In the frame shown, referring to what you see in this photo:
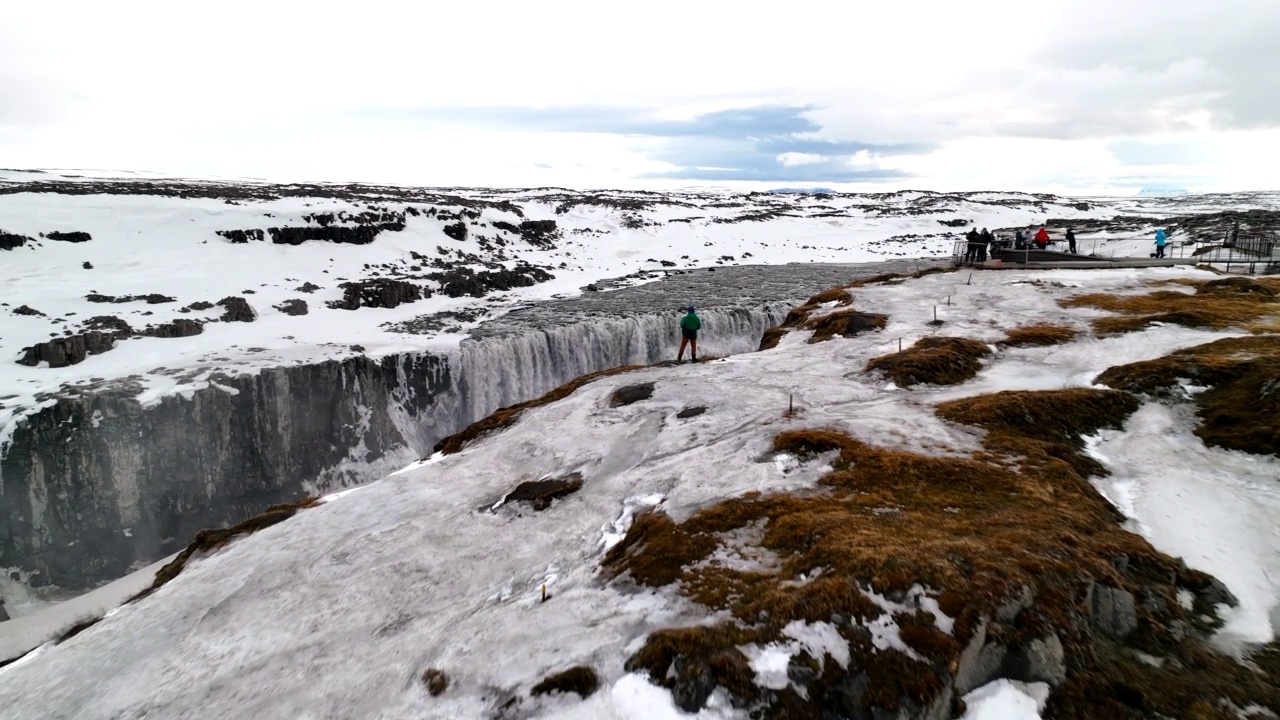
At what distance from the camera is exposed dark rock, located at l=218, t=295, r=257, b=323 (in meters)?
44.0

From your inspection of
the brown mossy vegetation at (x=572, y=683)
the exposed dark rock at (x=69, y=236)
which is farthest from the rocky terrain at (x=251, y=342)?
→ the brown mossy vegetation at (x=572, y=683)

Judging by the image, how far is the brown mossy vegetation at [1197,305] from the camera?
23.6 meters

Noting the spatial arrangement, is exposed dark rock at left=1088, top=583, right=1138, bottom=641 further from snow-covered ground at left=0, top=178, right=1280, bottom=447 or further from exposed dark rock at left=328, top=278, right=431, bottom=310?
exposed dark rock at left=328, top=278, right=431, bottom=310

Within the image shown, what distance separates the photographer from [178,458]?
3291cm

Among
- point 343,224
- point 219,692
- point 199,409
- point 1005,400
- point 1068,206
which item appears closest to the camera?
point 219,692

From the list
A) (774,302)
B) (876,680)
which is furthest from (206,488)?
(774,302)

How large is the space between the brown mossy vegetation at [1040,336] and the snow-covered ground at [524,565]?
1.24 meters

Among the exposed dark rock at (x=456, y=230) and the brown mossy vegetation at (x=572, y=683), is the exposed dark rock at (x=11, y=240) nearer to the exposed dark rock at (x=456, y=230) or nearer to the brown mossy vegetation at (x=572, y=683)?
the exposed dark rock at (x=456, y=230)

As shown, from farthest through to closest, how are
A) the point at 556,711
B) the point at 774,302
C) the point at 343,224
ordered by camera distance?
the point at 343,224, the point at 774,302, the point at 556,711

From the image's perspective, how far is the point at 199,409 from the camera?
109ft

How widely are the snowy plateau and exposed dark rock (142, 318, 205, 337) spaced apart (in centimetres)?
15

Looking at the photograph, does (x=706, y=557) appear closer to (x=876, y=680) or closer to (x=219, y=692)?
(x=876, y=680)

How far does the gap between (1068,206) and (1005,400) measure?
619 feet

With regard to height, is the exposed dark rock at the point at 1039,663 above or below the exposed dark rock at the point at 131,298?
above
